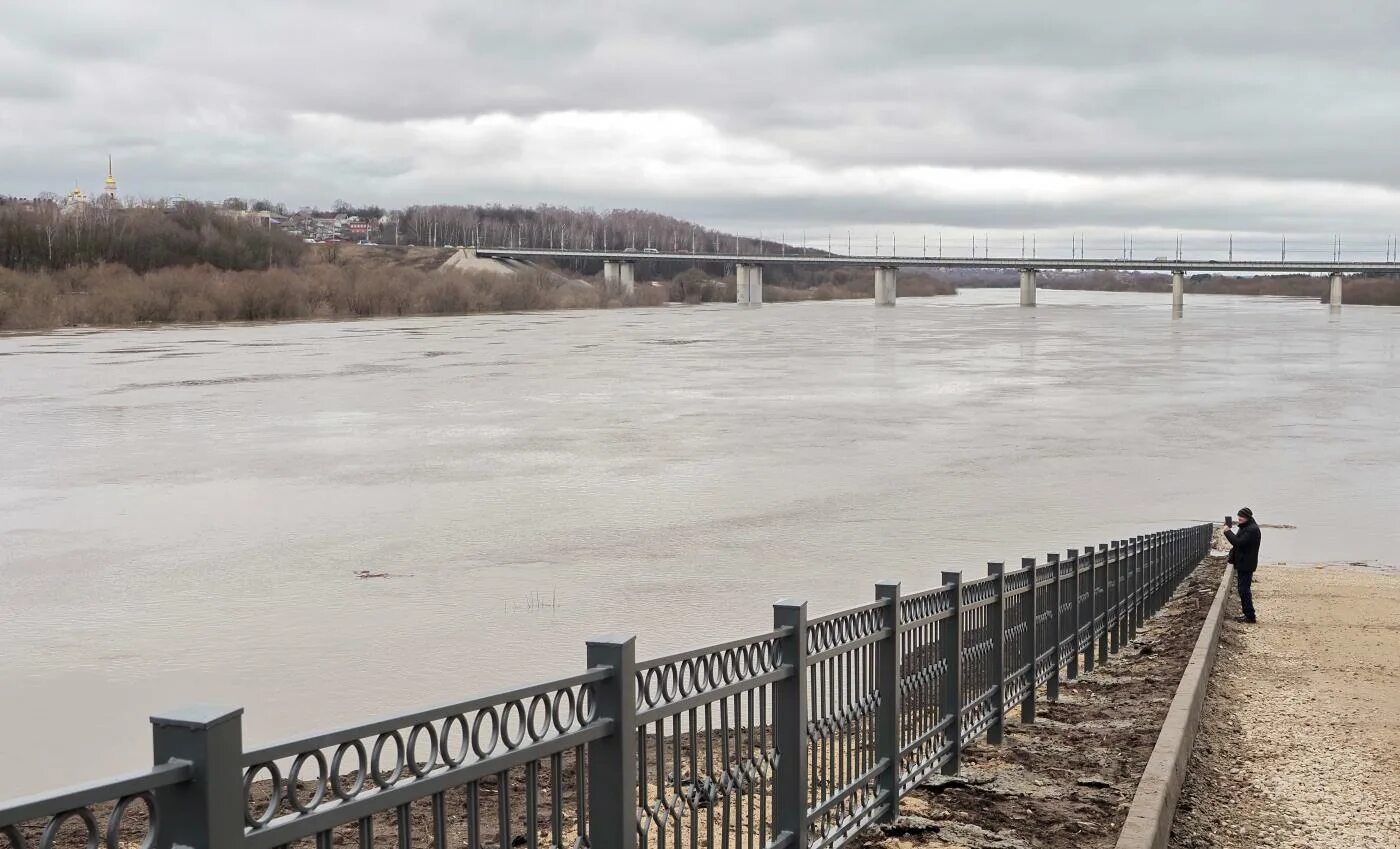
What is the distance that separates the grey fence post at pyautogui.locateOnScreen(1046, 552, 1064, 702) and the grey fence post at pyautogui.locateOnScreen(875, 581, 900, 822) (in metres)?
4.04

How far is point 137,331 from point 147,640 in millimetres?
94953

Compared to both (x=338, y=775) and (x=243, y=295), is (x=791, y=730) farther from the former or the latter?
(x=243, y=295)

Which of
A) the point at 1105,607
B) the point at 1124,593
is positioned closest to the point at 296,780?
the point at 1105,607

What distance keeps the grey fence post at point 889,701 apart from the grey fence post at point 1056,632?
13.3 feet

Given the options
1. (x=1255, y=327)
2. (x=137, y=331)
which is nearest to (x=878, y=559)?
(x=137, y=331)

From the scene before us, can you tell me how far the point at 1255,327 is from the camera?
4897 inches

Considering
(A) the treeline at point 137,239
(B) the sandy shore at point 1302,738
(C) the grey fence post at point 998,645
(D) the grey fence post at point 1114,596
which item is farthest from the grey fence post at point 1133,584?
(A) the treeline at point 137,239

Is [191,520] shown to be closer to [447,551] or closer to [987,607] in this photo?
[447,551]

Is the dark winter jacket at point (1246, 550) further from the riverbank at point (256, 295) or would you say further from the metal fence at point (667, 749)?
the riverbank at point (256, 295)

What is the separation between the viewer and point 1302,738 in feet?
33.0

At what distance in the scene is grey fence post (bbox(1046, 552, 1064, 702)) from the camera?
1145 cm

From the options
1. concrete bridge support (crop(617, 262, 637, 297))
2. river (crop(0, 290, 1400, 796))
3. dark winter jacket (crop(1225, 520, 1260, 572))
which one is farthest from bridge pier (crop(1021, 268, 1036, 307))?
dark winter jacket (crop(1225, 520, 1260, 572))

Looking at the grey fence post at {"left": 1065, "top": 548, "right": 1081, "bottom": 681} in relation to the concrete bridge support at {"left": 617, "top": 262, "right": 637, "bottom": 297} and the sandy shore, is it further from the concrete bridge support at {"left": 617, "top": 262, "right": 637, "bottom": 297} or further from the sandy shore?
the concrete bridge support at {"left": 617, "top": 262, "right": 637, "bottom": 297}

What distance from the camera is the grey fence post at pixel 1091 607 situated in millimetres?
13047
